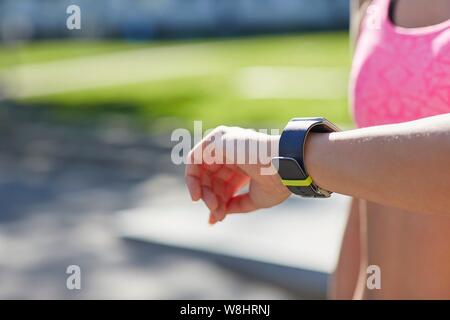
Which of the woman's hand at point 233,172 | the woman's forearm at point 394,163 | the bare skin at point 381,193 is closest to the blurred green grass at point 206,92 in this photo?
the bare skin at point 381,193

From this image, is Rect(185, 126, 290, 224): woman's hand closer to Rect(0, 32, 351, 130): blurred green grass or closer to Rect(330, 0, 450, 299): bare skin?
Rect(330, 0, 450, 299): bare skin

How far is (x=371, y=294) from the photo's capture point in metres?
1.75

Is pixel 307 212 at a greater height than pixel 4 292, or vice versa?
pixel 307 212

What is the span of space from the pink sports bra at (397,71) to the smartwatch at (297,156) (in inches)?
10.0

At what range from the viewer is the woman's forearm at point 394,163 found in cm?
116

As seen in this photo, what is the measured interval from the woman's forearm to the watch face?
0.03 m

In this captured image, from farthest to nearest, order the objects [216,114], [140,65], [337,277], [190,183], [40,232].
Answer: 1. [140,65]
2. [216,114]
3. [40,232]
4. [337,277]
5. [190,183]

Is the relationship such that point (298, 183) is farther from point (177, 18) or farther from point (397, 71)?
point (177, 18)

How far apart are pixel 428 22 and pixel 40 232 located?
15.2ft

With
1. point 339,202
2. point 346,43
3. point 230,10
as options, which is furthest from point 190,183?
point 230,10

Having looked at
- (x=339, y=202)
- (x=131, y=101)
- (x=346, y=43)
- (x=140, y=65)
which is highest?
(x=346, y=43)

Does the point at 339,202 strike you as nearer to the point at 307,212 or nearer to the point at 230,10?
the point at 307,212

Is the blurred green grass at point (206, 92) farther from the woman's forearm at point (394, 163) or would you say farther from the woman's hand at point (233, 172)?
the woman's forearm at point (394, 163)

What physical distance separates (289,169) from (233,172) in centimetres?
23
